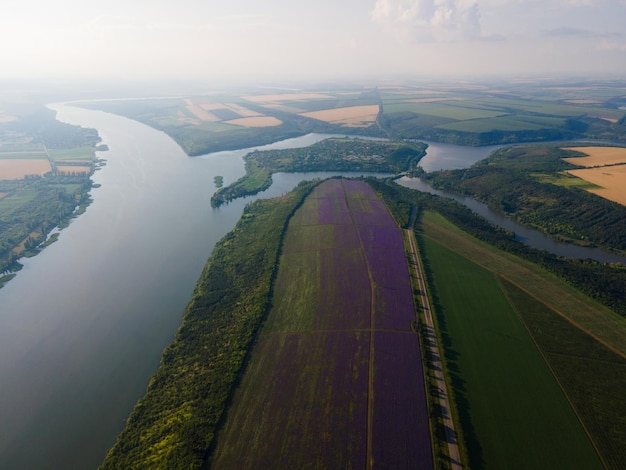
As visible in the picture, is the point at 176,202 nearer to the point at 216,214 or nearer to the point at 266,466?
the point at 216,214

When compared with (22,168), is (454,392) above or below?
above

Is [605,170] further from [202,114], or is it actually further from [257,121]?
[202,114]

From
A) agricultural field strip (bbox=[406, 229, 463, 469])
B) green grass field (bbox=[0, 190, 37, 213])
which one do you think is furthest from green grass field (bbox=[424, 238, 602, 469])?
green grass field (bbox=[0, 190, 37, 213])

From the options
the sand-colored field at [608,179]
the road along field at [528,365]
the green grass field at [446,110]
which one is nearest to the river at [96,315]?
the road along field at [528,365]

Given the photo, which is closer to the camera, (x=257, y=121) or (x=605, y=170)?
(x=605, y=170)

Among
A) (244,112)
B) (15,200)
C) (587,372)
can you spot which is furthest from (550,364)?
(244,112)

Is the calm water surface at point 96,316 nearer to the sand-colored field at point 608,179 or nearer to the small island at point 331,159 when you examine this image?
the small island at point 331,159
